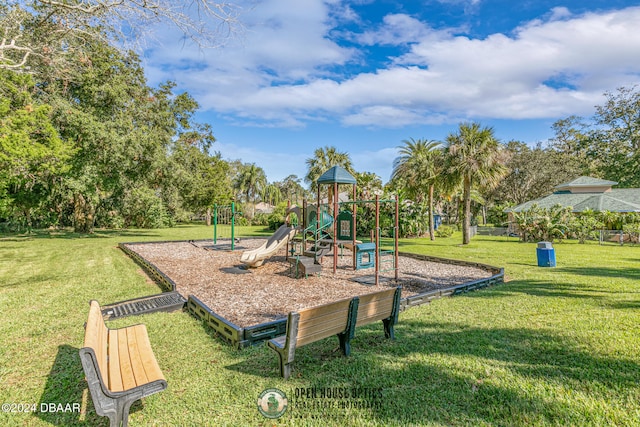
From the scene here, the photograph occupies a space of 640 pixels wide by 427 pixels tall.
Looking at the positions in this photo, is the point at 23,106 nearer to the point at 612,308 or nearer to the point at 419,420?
the point at 419,420

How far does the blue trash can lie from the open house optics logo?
11.3 metres

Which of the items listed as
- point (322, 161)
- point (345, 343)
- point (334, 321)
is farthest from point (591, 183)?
point (334, 321)

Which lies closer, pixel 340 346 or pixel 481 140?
pixel 340 346

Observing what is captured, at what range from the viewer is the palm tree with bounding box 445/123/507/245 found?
1791 centimetres

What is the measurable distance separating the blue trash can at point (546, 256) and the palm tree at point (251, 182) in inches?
1883

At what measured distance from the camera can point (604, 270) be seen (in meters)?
10.2

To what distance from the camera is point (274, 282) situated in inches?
342

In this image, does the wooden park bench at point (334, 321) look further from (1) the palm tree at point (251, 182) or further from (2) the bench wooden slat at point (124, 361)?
(1) the palm tree at point (251, 182)

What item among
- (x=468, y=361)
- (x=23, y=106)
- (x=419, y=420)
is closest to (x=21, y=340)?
(x=419, y=420)

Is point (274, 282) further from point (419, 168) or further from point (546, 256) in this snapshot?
point (419, 168)

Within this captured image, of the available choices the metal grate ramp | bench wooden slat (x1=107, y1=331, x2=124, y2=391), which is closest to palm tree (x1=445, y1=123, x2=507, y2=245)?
the metal grate ramp

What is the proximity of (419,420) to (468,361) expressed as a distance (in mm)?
1417

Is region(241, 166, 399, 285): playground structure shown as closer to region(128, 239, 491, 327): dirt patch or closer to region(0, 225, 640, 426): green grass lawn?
region(128, 239, 491, 327): dirt patch

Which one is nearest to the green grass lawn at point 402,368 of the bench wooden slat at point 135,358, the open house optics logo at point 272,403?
the open house optics logo at point 272,403
